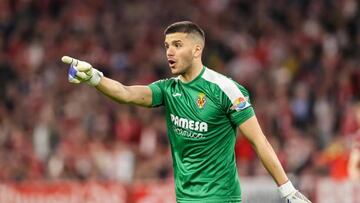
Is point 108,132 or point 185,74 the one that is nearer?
point 185,74

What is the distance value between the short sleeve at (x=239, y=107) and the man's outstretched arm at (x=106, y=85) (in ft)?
2.02

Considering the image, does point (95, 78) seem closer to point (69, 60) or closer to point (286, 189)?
point (69, 60)

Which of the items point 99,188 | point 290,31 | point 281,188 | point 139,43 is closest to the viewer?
point 281,188

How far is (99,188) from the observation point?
15.0m

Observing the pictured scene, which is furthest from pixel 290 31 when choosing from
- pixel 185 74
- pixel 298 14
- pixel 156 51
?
pixel 185 74

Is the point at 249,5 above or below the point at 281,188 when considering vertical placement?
above

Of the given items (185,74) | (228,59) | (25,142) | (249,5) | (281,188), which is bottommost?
(281,188)

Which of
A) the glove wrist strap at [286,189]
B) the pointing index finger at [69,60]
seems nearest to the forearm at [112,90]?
the pointing index finger at [69,60]

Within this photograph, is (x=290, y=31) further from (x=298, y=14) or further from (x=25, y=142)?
(x=25, y=142)

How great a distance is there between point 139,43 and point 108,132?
2.98 meters

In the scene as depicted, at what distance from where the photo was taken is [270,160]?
842 centimetres

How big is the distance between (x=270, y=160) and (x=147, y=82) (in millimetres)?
10971

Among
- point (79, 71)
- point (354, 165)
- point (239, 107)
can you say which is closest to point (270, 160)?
point (239, 107)

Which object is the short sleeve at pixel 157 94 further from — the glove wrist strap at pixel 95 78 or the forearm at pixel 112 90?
the glove wrist strap at pixel 95 78
